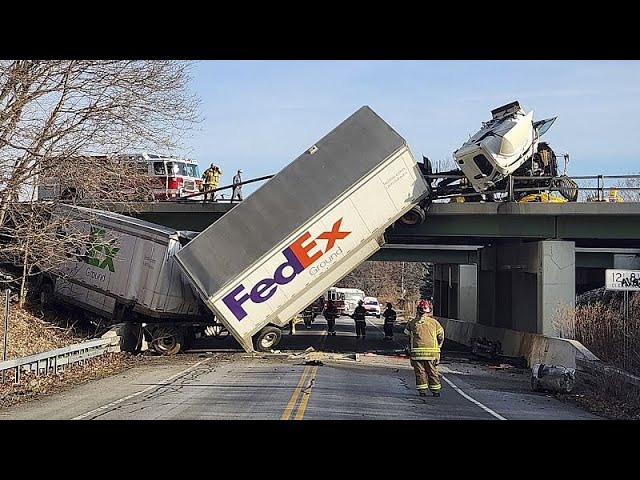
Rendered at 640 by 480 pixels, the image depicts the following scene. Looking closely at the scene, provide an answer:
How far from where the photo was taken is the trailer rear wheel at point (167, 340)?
28422 millimetres

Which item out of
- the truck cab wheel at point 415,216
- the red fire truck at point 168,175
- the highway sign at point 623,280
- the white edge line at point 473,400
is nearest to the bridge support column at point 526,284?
the truck cab wheel at point 415,216

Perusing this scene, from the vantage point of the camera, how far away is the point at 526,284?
1421 inches

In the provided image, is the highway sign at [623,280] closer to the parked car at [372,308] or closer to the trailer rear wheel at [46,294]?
the trailer rear wheel at [46,294]

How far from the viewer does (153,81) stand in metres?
24.0

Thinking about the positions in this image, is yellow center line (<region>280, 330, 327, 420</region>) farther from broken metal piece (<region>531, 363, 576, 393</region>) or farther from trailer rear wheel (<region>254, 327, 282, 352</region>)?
broken metal piece (<region>531, 363, 576, 393</region>)

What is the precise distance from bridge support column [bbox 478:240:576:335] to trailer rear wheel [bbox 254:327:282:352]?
8.39 metres

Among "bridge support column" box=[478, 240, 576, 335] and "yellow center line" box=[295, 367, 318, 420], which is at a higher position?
"bridge support column" box=[478, 240, 576, 335]

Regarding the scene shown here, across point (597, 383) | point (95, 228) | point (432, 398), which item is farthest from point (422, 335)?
point (95, 228)

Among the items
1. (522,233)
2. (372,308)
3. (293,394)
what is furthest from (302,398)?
(372,308)

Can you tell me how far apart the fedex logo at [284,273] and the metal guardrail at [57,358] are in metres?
3.88

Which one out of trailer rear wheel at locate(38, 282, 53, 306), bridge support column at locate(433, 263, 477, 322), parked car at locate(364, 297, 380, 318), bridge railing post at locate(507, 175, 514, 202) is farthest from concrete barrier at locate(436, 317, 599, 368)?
parked car at locate(364, 297, 380, 318)

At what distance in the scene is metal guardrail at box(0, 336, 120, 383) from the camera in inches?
721
